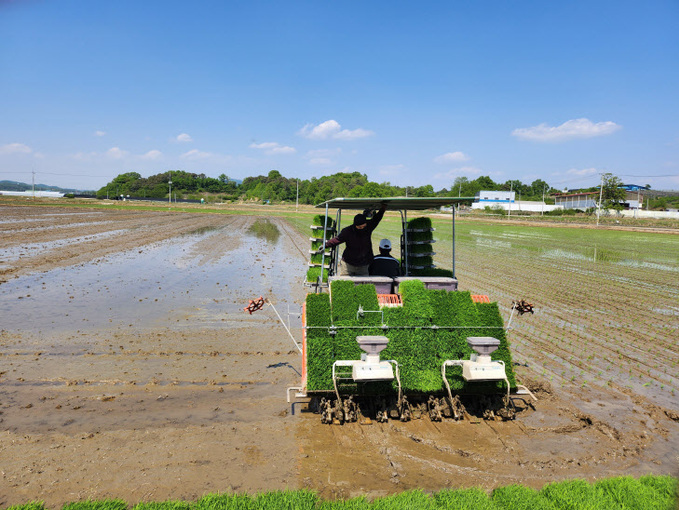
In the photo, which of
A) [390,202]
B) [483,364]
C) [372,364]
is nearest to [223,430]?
[372,364]

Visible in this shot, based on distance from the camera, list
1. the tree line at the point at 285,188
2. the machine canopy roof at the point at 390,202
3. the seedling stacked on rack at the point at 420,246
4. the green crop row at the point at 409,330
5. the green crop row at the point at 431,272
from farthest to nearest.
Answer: the tree line at the point at 285,188, the seedling stacked on rack at the point at 420,246, the green crop row at the point at 431,272, the machine canopy roof at the point at 390,202, the green crop row at the point at 409,330

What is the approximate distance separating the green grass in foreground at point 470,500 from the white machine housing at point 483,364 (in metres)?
1.43

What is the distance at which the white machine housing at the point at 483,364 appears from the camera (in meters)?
5.44

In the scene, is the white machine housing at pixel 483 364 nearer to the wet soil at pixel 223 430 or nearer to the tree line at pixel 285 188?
the wet soil at pixel 223 430

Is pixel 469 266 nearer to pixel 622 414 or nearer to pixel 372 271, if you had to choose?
pixel 372 271

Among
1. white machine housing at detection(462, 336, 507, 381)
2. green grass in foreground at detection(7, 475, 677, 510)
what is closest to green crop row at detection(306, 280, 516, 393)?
white machine housing at detection(462, 336, 507, 381)

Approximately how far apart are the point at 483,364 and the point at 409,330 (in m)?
1.00

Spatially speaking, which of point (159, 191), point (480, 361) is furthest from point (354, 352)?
point (159, 191)

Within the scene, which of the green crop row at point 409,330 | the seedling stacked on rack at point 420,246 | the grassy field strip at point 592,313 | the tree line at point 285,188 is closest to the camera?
the green crop row at point 409,330

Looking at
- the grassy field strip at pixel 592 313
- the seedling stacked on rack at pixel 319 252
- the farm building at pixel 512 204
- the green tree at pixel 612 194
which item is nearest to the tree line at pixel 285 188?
the farm building at pixel 512 204

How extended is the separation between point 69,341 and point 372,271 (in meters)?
5.88

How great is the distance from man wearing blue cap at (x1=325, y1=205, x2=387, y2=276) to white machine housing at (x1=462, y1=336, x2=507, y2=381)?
2815mm

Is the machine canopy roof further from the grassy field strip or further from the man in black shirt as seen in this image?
the grassy field strip

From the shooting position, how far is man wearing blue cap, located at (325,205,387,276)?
784 cm
